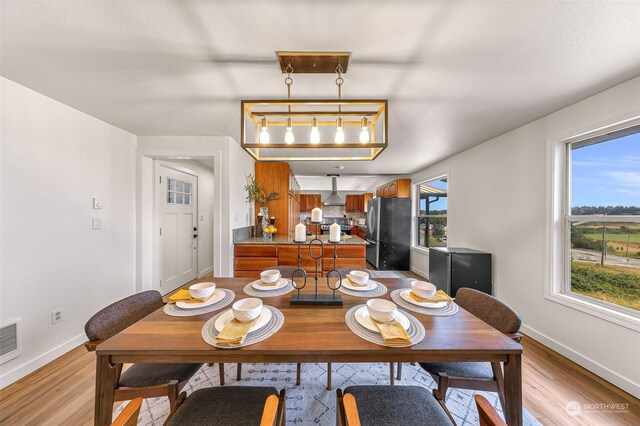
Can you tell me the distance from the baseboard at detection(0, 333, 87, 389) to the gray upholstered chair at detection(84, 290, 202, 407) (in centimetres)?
132

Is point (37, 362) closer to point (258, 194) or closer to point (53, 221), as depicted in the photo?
point (53, 221)

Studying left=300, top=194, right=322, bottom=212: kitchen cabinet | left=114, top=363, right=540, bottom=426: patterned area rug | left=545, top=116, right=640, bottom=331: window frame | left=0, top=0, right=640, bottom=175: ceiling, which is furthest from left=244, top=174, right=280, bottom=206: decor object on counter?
left=300, top=194, right=322, bottom=212: kitchen cabinet

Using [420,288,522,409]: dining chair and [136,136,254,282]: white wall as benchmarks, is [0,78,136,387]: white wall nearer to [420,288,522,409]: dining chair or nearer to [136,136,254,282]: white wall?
[136,136,254,282]: white wall

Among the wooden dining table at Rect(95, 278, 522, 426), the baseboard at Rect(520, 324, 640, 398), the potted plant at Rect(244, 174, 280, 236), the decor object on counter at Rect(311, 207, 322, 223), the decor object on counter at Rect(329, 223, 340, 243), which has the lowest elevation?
the baseboard at Rect(520, 324, 640, 398)

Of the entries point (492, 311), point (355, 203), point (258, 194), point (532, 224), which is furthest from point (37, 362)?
point (355, 203)

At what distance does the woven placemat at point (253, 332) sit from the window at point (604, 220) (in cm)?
257

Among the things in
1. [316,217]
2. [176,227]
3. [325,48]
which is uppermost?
[325,48]

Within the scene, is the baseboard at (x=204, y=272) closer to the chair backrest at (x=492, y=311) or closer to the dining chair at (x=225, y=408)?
the dining chair at (x=225, y=408)

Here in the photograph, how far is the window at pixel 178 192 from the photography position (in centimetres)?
316

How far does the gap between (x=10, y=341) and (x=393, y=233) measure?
15.8 feet

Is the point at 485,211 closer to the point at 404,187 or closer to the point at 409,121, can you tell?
the point at 409,121

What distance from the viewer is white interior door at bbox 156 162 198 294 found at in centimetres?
295

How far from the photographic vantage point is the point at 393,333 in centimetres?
87

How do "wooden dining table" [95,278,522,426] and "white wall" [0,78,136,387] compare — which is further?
"white wall" [0,78,136,387]
